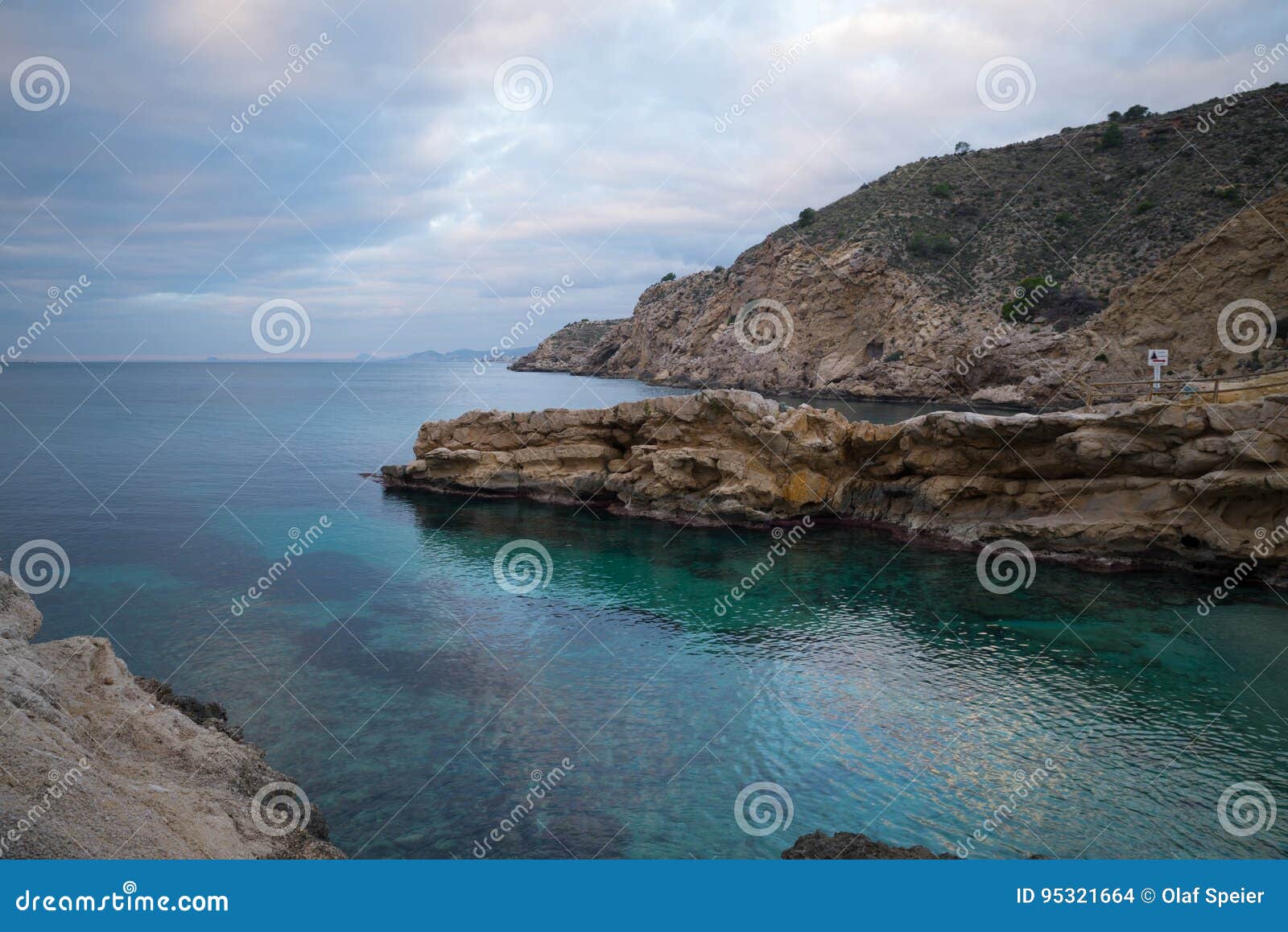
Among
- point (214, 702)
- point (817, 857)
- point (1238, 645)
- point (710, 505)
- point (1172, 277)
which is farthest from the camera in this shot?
point (1172, 277)

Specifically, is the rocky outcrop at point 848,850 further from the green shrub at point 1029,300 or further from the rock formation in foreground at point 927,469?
the green shrub at point 1029,300

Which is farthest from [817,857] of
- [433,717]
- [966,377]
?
[966,377]

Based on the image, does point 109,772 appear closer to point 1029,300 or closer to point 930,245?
point 1029,300

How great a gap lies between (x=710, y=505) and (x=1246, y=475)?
17817 mm

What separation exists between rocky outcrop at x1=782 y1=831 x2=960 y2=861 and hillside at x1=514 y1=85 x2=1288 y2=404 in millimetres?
53549

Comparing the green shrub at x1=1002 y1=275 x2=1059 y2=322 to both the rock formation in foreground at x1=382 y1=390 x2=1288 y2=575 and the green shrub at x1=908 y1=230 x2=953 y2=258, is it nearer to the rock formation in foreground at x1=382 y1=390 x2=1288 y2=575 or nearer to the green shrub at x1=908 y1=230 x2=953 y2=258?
the green shrub at x1=908 y1=230 x2=953 y2=258

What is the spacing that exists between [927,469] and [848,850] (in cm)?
2250

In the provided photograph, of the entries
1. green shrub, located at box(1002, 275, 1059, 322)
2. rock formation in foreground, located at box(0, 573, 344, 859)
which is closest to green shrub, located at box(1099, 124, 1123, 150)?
green shrub, located at box(1002, 275, 1059, 322)

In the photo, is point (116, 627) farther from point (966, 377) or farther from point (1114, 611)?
point (966, 377)

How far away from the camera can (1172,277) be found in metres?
53.0

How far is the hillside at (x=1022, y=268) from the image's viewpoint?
53062 millimetres

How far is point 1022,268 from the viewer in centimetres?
7112

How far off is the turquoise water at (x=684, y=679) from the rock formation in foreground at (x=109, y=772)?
6.73 ft

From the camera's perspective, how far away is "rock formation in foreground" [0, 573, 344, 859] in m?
7.10
